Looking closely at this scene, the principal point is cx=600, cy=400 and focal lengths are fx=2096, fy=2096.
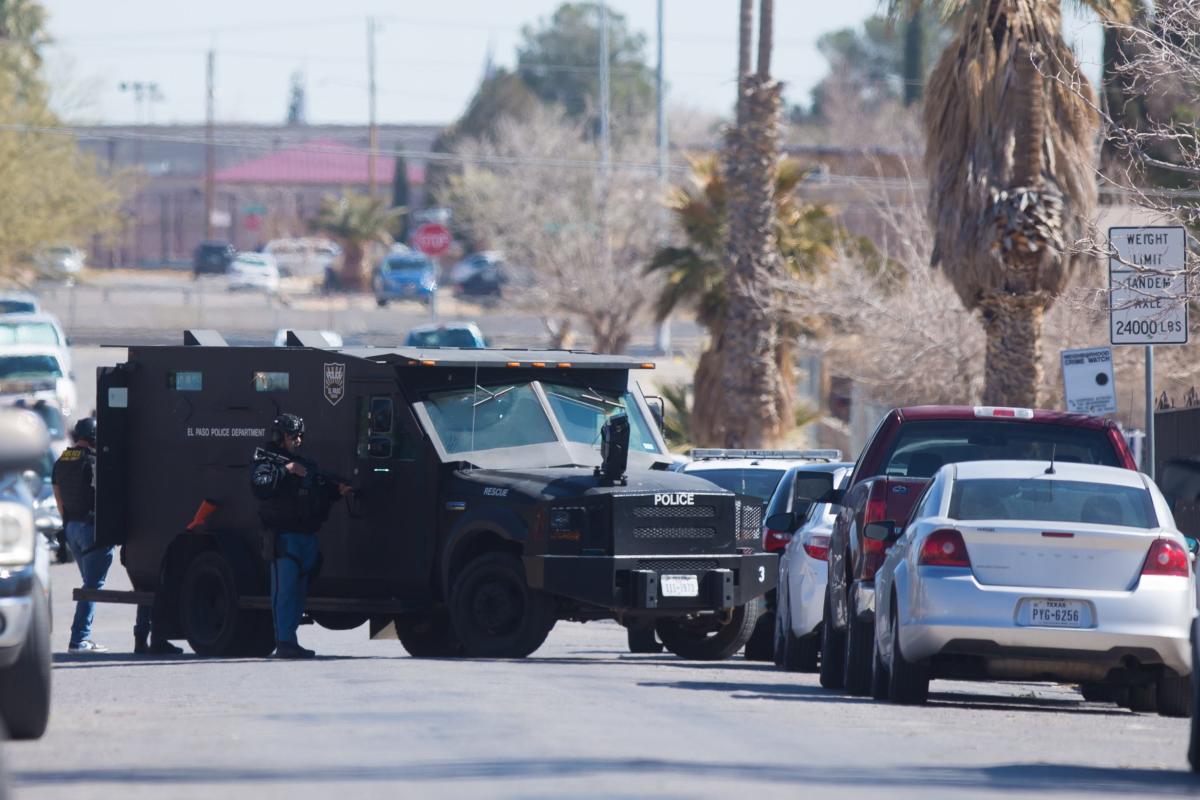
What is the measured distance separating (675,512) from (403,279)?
56194mm

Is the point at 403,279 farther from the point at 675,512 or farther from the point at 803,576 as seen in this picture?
the point at 675,512

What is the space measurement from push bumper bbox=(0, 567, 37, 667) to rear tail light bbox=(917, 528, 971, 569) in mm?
5165

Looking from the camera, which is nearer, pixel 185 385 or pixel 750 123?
pixel 185 385

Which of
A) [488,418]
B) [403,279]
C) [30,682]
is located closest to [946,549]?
[30,682]

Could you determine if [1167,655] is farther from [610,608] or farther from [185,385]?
[185,385]

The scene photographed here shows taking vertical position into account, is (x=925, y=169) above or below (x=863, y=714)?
above

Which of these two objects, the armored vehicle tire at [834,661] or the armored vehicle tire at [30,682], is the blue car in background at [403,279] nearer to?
the armored vehicle tire at [834,661]

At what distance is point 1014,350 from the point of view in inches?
968

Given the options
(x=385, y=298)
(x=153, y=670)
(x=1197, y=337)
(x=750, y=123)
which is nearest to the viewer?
(x=153, y=670)

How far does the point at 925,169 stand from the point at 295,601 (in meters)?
11.9

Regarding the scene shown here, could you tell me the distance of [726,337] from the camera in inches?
1296

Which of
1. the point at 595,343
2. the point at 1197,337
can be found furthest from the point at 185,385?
the point at 595,343

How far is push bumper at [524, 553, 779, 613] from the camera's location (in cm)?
1549

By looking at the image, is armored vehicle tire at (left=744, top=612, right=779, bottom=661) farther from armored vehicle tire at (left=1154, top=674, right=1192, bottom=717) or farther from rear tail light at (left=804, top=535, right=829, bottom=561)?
armored vehicle tire at (left=1154, top=674, right=1192, bottom=717)
